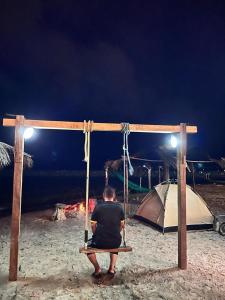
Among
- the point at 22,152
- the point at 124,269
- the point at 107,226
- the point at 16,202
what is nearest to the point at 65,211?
the point at 124,269

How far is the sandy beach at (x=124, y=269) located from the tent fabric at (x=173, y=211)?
51 centimetres

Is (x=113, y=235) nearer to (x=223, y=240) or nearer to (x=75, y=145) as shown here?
(x=223, y=240)

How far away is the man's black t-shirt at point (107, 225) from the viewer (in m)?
4.68

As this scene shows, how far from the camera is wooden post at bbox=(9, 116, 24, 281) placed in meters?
4.81

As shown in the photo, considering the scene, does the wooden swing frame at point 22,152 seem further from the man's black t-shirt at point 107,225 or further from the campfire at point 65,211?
the campfire at point 65,211

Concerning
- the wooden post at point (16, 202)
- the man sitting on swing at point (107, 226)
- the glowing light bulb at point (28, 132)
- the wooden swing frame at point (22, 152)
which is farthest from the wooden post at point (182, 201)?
the wooden post at point (16, 202)

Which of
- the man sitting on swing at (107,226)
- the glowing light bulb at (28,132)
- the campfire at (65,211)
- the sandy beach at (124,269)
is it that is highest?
the glowing light bulb at (28,132)

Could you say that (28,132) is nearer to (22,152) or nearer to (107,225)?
(22,152)

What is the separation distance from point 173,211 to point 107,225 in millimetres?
5183

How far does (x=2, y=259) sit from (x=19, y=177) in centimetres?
261

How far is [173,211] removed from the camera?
9.21 m

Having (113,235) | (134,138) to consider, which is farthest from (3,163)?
(134,138)

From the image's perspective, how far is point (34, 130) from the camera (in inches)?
213

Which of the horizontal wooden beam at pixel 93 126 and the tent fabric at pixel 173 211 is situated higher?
the horizontal wooden beam at pixel 93 126
